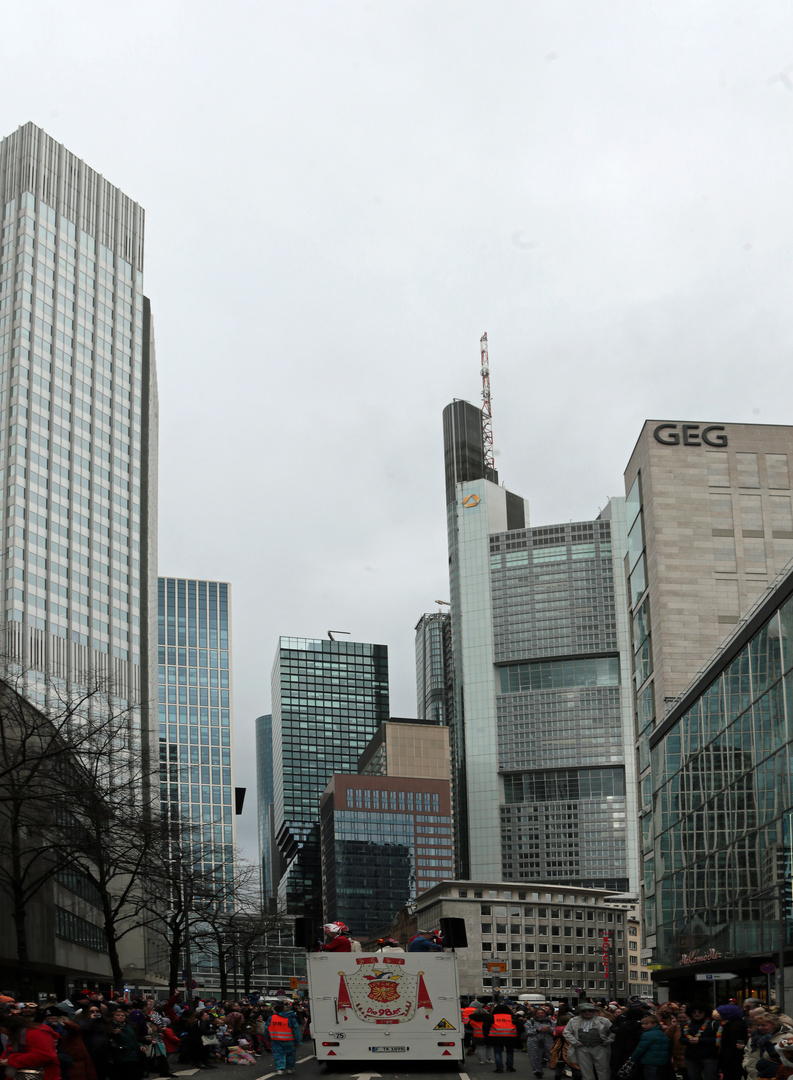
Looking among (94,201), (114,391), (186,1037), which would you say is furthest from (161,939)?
(186,1037)

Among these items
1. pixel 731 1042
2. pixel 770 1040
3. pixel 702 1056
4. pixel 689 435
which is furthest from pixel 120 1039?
pixel 689 435

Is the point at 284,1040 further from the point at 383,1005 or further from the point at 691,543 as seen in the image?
the point at 691,543

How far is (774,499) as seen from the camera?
92500mm

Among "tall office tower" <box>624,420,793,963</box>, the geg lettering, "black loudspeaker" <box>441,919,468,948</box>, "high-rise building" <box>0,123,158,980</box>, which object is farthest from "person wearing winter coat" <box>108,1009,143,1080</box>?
"high-rise building" <box>0,123,158,980</box>

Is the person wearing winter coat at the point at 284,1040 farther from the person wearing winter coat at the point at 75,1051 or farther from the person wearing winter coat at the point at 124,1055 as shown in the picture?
the person wearing winter coat at the point at 75,1051

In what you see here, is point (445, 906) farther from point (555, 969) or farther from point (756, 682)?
point (756, 682)

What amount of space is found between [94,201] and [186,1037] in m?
119

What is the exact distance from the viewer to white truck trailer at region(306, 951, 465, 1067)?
2194 centimetres

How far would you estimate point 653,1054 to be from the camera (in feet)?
58.9

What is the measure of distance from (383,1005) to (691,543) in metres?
69.2

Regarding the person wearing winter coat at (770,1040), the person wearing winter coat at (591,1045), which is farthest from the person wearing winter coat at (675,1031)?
the person wearing winter coat at (770,1040)

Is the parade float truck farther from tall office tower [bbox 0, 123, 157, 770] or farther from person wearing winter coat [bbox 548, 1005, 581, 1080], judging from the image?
tall office tower [bbox 0, 123, 157, 770]

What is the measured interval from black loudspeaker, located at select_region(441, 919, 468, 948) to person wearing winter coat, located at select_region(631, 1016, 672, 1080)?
14.7ft

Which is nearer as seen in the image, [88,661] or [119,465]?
[88,661]
